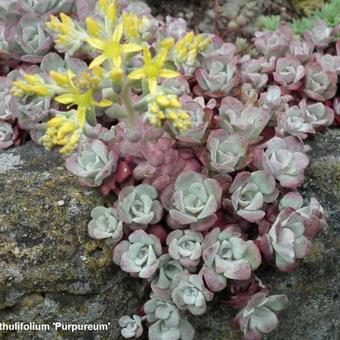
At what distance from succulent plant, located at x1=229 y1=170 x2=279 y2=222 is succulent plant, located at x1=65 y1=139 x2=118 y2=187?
431mm

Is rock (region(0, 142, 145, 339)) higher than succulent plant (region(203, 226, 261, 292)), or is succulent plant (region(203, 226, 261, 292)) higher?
succulent plant (region(203, 226, 261, 292))

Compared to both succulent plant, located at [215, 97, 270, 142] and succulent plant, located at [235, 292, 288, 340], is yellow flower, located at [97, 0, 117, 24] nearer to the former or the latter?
succulent plant, located at [215, 97, 270, 142]

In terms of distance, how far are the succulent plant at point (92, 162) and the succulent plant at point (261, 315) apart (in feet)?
2.18

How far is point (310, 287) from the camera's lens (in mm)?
2266

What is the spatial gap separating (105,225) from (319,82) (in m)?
1.08

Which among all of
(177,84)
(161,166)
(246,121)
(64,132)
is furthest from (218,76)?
(64,132)

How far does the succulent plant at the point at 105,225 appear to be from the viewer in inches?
81.9

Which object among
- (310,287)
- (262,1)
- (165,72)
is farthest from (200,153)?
(262,1)

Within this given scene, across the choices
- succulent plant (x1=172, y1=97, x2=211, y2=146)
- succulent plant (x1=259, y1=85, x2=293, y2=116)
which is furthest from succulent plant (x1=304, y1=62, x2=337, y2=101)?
succulent plant (x1=172, y1=97, x2=211, y2=146)

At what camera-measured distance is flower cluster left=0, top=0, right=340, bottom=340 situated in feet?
6.26

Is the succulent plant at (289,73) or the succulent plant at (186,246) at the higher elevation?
the succulent plant at (289,73)

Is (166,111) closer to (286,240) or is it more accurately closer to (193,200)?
(193,200)

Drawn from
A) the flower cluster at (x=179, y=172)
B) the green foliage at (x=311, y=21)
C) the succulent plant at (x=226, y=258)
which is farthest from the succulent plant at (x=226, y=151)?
the green foliage at (x=311, y=21)

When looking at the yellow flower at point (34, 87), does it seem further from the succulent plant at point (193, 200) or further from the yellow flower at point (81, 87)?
the succulent plant at point (193, 200)
